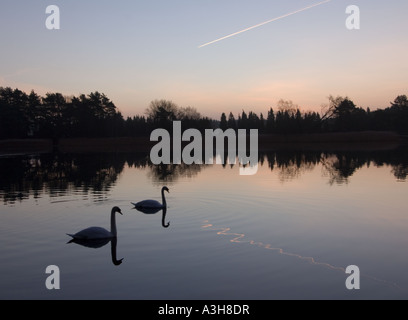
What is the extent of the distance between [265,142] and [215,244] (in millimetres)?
112261

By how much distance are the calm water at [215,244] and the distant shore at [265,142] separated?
279 ft

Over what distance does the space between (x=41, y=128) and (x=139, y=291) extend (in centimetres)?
11789

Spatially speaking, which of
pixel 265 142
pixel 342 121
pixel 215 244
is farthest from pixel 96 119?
pixel 215 244

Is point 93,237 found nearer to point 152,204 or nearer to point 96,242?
point 96,242

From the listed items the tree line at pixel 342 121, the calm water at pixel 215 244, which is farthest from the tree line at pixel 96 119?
the calm water at pixel 215 244

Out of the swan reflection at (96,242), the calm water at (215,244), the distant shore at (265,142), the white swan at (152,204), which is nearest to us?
the calm water at (215,244)

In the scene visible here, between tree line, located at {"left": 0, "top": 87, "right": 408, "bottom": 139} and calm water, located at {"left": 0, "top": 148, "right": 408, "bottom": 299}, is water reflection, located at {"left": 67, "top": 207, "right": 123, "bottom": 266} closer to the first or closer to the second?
calm water, located at {"left": 0, "top": 148, "right": 408, "bottom": 299}

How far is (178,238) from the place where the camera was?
15.4m

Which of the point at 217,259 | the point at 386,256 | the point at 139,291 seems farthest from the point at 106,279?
the point at 386,256

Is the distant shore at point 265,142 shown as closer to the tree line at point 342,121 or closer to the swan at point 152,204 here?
the tree line at point 342,121

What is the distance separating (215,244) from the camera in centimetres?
1443

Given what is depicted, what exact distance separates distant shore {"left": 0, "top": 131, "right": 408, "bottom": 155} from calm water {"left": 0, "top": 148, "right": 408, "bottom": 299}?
85.1m

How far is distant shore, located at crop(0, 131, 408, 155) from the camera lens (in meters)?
110

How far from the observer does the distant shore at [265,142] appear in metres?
110
